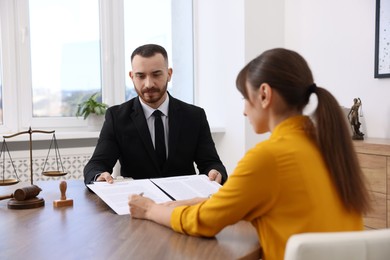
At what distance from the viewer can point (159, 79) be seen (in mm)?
2447

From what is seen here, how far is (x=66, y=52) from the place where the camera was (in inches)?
167

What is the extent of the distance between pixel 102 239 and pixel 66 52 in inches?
127

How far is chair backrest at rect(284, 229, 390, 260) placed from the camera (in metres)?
0.97

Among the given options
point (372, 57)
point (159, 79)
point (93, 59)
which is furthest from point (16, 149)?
point (372, 57)

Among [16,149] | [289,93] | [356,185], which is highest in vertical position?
[289,93]

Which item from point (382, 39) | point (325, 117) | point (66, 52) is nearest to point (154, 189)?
point (325, 117)

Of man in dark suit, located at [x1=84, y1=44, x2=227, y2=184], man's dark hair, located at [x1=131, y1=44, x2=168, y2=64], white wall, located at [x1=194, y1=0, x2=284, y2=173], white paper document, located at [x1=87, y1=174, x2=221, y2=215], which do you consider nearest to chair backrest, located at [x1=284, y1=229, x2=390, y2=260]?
white paper document, located at [x1=87, y1=174, x2=221, y2=215]

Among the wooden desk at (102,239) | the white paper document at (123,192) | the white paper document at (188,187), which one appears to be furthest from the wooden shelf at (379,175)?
the wooden desk at (102,239)

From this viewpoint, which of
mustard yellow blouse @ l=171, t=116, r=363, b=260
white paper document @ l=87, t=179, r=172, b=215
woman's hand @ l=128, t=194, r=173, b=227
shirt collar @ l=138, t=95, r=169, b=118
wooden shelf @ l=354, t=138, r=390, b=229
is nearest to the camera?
mustard yellow blouse @ l=171, t=116, r=363, b=260

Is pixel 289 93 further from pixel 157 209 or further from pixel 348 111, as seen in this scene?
pixel 348 111

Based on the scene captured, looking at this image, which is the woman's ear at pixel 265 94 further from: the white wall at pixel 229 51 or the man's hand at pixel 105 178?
the white wall at pixel 229 51

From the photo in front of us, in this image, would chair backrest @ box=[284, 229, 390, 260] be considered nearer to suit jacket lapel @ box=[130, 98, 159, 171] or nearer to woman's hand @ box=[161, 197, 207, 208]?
woman's hand @ box=[161, 197, 207, 208]

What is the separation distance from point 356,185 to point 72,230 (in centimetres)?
83

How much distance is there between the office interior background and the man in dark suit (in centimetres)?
158
